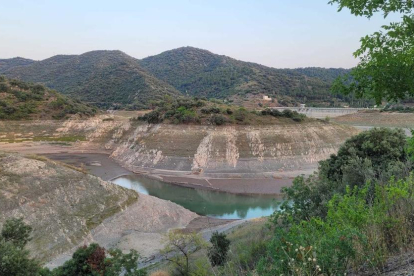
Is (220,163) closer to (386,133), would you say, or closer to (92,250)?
(386,133)

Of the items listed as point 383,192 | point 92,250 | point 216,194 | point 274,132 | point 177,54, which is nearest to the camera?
point 383,192

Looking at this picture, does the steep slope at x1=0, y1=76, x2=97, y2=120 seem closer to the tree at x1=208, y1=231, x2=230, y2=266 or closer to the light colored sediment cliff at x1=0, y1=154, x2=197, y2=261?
the light colored sediment cliff at x1=0, y1=154, x2=197, y2=261

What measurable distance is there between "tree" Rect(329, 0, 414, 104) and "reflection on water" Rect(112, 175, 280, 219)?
22.0 meters

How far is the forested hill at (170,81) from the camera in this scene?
9938cm

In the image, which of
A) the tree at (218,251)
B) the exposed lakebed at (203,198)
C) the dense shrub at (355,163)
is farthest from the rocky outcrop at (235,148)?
the tree at (218,251)

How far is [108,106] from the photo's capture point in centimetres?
9838

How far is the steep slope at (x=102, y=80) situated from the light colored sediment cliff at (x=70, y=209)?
65.6m

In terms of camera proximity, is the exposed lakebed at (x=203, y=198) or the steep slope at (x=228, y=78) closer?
the exposed lakebed at (x=203, y=198)

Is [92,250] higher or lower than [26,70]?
lower

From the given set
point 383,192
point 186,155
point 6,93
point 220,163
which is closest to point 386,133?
point 383,192

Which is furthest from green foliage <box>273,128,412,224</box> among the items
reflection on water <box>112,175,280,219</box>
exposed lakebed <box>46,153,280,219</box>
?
reflection on water <box>112,175,280,219</box>

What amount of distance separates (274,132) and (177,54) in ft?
474

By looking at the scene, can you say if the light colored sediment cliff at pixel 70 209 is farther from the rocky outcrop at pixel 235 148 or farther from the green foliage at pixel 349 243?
the green foliage at pixel 349 243

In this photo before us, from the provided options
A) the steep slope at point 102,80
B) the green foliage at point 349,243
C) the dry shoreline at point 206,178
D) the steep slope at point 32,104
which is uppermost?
the steep slope at point 102,80
